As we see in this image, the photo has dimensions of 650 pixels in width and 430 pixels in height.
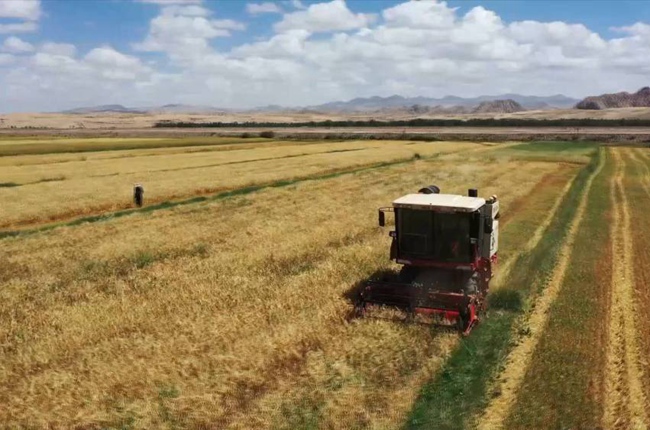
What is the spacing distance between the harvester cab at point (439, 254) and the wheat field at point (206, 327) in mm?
725

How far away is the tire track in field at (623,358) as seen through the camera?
923 cm

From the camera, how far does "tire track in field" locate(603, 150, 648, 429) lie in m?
9.23

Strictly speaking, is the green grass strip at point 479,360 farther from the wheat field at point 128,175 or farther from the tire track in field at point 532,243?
the wheat field at point 128,175

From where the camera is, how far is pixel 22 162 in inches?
1988

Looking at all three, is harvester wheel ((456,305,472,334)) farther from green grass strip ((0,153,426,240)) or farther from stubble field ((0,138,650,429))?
green grass strip ((0,153,426,240))

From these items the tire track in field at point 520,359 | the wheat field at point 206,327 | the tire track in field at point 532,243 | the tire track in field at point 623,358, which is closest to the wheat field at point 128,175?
the wheat field at point 206,327

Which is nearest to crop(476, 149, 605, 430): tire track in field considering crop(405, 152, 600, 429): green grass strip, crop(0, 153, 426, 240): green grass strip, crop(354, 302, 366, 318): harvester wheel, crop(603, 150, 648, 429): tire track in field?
crop(405, 152, 600, 429): green grass strip

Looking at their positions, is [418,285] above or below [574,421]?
above

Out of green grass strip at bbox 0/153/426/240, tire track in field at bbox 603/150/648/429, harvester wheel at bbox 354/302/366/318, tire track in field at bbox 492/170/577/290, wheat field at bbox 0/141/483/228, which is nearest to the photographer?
tire track in field at bbox 603/150/648/429

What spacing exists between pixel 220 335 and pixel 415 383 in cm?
428

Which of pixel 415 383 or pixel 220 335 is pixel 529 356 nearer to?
pixel 415 383

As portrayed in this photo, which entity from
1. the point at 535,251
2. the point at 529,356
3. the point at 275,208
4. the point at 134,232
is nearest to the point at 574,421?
the point at 529,356

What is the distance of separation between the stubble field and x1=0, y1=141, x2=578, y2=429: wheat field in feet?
→ 0.15

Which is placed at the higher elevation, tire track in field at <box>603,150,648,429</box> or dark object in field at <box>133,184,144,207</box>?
dark object in field at <box>133,184,144,207</box>
